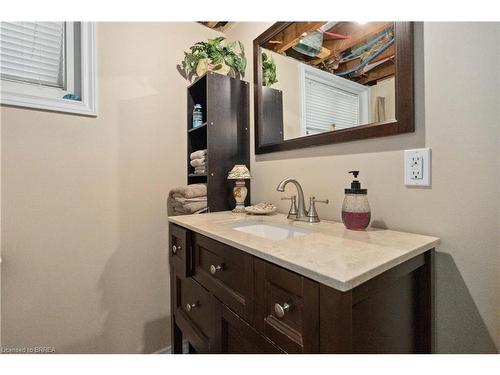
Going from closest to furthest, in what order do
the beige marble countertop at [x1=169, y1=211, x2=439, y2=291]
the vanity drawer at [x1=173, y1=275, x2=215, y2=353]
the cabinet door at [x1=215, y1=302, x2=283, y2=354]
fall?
the beige marble countertop at [x1=169, y1=211, x2=439, y2=291] → the cabinet door at [x1=215, y1=302, x2=283, y2=354] → the vanity drawer at [x1=173, y1=275, x2=215, y2=353]

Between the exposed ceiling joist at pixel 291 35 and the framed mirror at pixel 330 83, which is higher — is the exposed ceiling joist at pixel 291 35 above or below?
above

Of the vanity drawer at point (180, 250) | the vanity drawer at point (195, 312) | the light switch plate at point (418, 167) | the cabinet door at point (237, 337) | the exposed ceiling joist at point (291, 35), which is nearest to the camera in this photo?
the cabinet door at point (237, 337)

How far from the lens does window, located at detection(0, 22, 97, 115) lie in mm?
1101

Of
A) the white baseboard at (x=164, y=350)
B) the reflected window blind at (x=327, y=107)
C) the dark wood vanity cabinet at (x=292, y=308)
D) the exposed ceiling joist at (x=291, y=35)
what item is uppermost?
the exposed ceiling joist at (x=291, y=35)

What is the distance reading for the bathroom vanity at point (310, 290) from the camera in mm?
481

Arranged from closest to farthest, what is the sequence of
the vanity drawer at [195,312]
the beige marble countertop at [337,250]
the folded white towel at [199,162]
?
1. the beige marble countertop at [337,250]
2. the vanity drawer at [195,312]
3. the folded white towel at [199,162]

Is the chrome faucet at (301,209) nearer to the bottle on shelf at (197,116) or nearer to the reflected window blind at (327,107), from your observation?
the reflected window blind at (327,107)

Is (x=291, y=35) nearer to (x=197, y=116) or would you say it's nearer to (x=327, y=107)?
(x=327, y=107)

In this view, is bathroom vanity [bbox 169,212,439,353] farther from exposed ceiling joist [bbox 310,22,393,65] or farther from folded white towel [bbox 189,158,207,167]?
exposed ceiling joist [bbox 310,22,393,65]

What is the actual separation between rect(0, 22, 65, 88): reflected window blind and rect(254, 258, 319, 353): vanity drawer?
1386mm

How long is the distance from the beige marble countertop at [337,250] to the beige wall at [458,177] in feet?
0.31

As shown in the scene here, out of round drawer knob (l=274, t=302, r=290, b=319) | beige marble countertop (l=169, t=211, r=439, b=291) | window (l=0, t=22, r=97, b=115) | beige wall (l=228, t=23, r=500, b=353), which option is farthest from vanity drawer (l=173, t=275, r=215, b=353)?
window (l=0, t=22, r=97, b=115)

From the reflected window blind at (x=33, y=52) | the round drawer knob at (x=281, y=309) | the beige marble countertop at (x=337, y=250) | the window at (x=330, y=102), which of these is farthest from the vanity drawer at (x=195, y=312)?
the reflected window blind at (x=33, y=52)

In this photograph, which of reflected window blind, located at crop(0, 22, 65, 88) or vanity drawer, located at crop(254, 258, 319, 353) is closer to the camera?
vanity drawer, located at crop(254, 258, 319, 353)
